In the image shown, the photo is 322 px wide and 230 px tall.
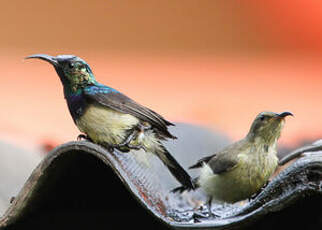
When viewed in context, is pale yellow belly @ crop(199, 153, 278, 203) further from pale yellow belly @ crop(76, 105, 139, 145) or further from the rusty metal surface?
pale yellow belly @ crop(76, 105, 139, 145)

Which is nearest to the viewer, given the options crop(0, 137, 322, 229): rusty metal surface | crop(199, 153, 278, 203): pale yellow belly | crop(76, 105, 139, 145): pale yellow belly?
crop(0, 137, 322, 229): rusty metal surface

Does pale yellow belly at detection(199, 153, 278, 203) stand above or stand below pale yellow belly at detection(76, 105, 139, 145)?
below

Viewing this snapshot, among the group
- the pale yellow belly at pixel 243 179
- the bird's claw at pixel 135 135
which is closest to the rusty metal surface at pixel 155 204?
the bird's claw at pixel 135 135

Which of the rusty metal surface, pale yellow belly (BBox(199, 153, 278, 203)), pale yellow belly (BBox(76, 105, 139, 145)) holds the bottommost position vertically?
pale yellow belly (BBox(199, 153, 278, 203))

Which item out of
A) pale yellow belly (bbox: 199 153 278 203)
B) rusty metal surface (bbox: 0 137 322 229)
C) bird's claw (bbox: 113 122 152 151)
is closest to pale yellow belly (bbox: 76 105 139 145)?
bird's claw (bbox: 113 122 152 151)

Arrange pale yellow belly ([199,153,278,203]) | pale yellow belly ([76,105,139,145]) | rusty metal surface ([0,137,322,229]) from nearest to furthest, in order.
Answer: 1. rusty metal surface ([0,137,322,229])
2. pale yellow belly ([76,105,139,145])
3. pale yellow belly ([199,153,278,203])

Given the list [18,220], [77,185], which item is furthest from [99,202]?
[18,220]
